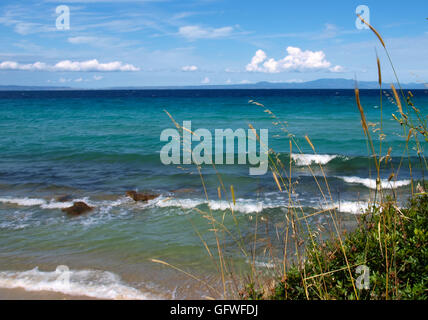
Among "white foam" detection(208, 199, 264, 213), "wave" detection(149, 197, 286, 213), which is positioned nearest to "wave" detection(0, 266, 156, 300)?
"wave" detection(149, 197, 286, 213)

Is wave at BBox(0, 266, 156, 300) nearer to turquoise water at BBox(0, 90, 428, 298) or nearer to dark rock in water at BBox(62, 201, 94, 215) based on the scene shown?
turquoise water at BBox(0, 90, 428, 298)

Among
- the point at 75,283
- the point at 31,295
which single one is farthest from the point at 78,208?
the point at 31,295

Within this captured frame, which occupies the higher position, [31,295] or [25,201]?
[25,201]

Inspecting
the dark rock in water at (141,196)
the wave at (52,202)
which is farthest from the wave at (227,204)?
the wave at (52,202)

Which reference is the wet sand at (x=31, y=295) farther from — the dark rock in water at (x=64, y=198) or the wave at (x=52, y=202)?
the dark rock in water at (x=64, y=198)

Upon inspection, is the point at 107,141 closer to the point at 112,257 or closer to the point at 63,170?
the point at 63,170

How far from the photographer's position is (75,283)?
476cm

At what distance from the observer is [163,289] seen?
4.61 m

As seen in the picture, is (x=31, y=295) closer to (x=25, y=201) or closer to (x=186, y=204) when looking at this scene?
(x=186, y=204)

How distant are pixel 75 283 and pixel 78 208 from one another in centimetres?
368

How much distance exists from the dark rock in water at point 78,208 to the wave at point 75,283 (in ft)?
9.41
